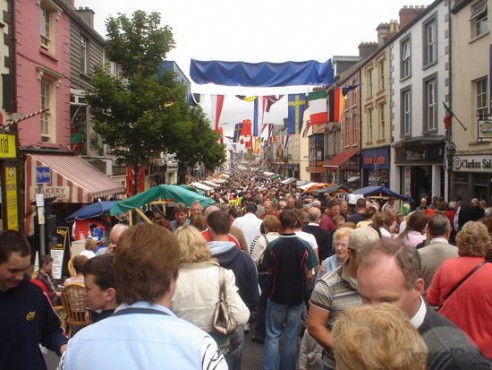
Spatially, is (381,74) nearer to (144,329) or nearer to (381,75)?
(381,75)

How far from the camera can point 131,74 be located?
18.1m

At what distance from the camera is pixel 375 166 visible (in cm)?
2616

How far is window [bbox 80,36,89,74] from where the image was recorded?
1819 cm

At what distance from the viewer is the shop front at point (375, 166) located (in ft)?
82.3

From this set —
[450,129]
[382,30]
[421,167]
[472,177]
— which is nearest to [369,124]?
[382,30]

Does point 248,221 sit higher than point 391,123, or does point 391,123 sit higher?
point 391,123

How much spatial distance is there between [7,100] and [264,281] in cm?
857

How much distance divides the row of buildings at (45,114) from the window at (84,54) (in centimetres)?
3

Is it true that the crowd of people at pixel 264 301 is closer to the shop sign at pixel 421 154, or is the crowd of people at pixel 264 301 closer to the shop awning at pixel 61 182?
the shop awning at pixel 61 182

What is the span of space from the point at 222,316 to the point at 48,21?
14457mm

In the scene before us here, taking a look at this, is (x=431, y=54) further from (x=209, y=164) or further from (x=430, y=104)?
(x=209, y=164)

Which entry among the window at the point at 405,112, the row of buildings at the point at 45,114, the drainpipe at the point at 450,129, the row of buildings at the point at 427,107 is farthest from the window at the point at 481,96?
the row of buildings at the point at 45,114

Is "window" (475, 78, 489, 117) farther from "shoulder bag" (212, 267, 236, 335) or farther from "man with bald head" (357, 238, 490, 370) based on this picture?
"man with bald head" (357, 238, 490, 370)

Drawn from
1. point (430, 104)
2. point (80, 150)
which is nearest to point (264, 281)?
point (80, 150)
